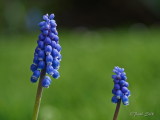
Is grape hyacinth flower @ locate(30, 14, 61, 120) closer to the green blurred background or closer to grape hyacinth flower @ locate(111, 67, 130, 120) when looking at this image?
grape hyacinth flower @ locate(111, 67, 130, 120)

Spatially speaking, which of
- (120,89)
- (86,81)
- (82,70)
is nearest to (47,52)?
(120,89)

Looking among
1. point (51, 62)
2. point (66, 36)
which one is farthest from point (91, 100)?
point (66, 36)

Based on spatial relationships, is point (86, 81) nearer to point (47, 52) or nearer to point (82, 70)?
point (82, 70)

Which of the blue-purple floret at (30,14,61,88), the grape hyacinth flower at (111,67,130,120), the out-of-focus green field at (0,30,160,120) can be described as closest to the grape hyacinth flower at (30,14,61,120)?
the blue-purple floret at (30,14,61,88)

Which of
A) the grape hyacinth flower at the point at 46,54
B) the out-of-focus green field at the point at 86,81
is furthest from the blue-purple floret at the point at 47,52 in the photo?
the out-of-focus green field at the point at 86,81

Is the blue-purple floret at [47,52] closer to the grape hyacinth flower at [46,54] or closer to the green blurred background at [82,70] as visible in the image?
the grape hyacinth flower at [46,54]

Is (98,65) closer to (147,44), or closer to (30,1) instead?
(147,44)
